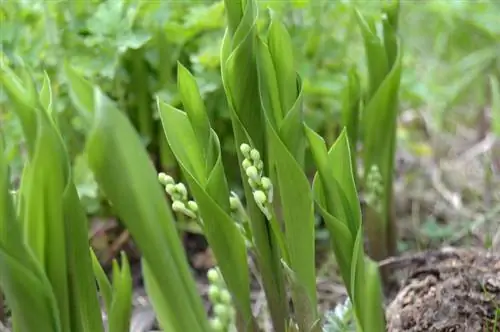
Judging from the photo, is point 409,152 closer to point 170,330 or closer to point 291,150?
point 291,150

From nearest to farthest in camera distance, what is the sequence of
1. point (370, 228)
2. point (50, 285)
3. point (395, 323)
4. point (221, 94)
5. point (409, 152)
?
point (50, 285) → point (395, 323) → point (370, 228) → point (221, 94) → point (409, 152)

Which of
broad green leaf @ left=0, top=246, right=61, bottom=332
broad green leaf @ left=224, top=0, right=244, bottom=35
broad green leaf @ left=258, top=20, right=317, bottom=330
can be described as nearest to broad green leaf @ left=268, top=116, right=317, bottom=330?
broad green leaf @ left=258, top=20, right=317, bottom=330

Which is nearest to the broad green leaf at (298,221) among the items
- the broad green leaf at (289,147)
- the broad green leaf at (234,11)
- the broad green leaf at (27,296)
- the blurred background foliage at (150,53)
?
the broad green leaf at (289,147)

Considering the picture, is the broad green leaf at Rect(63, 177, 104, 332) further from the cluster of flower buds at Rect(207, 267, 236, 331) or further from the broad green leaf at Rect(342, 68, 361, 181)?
the broad green leaf at Rect(342, 68, 361, 181)

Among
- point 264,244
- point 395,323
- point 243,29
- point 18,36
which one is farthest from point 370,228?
point 18,36

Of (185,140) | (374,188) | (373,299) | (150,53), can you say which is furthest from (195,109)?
(150,53)
